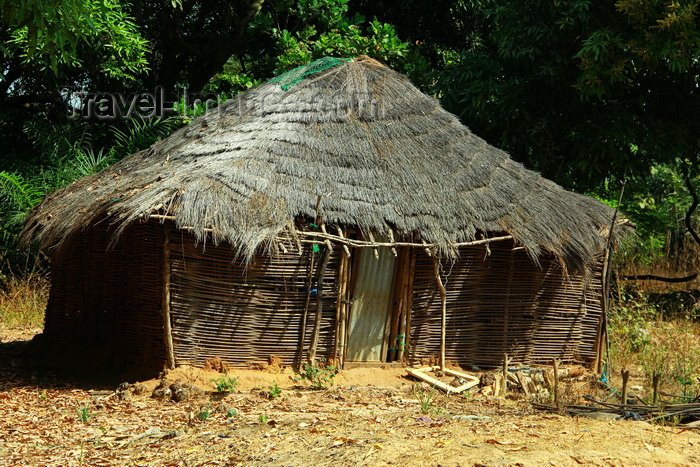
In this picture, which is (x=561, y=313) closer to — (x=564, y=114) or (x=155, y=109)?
(x=564, y=114)

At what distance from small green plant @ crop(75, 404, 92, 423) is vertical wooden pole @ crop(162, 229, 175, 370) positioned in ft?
3.07

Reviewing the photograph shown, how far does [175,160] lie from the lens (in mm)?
9047

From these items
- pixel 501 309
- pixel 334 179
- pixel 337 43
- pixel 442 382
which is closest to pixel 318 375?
pixel 442 382

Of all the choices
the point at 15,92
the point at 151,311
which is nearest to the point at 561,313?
A: the point at 151,311

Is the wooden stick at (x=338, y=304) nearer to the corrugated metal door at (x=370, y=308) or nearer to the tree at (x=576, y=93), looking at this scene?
the corrugated metal door at (x=370, y=308)

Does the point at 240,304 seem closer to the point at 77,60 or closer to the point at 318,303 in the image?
the point at 318,303

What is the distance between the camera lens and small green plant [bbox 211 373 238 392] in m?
7.29

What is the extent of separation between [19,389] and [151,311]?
1.54 m

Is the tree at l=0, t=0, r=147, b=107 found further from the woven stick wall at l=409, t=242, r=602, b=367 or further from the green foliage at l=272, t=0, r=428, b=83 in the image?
the woven stick wall at l=409, t=242, r=602, b=367

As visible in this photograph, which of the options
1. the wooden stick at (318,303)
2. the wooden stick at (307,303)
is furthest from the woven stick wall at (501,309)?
the wooden stick at (307,303)

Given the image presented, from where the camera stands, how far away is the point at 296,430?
6035 mm

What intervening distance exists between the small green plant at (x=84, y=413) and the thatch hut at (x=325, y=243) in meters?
1.01

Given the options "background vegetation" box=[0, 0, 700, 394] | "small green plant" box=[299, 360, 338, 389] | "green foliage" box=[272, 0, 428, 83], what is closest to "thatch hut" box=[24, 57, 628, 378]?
"small green plant" box=[299, 360, 338, 389]

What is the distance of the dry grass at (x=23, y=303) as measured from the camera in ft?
38.9
